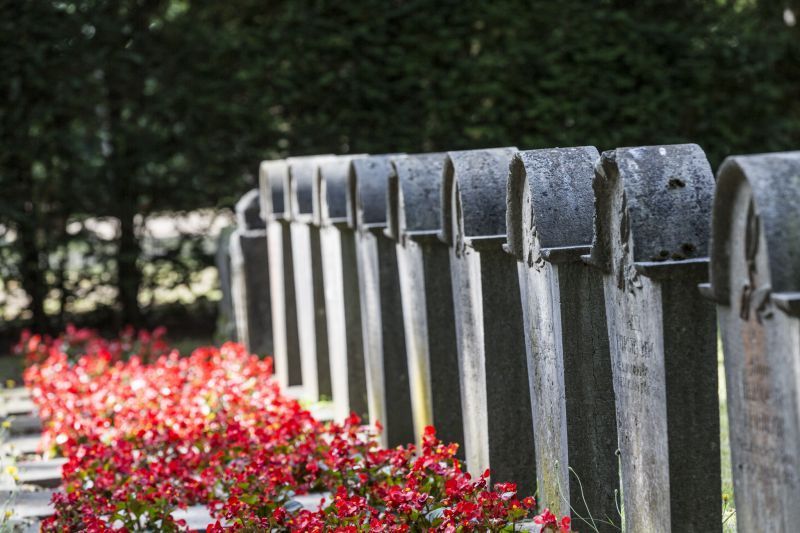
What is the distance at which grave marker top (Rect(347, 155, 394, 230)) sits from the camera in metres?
5.55

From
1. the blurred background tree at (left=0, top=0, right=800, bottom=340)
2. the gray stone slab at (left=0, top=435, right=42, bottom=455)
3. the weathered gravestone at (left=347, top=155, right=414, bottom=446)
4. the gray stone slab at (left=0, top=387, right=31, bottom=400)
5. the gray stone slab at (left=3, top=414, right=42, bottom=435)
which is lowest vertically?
the gray stone slab at (left=0, top=435, right=42, bottom=455)

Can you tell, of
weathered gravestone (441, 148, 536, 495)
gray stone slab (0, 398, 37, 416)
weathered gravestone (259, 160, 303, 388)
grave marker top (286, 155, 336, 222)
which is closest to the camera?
weathered gravestone (441, 148, 536, 495)

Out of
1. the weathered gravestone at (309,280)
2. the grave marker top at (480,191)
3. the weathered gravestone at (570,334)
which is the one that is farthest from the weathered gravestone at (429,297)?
the weathered gravestone at (309,280)


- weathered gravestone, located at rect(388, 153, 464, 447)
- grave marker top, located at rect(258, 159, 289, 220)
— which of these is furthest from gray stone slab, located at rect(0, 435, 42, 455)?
weathered gravestone, located at rect(388, 153, 464, 447)

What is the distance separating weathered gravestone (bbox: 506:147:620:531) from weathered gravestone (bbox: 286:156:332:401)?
325 cm

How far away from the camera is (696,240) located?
2869 millimetres

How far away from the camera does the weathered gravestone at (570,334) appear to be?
3.51 meters

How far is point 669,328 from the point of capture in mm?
2865

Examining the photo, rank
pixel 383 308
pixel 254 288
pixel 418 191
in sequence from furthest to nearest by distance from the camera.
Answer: pixel 254 288 < pixel 383 308 < pixel 418 191

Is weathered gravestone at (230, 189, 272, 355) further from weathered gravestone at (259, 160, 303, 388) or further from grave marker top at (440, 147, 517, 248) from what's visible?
grave marker top at (440, 147, 517, 248)

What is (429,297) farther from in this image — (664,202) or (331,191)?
(664,202)

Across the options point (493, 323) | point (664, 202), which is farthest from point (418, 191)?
point (664, 202)

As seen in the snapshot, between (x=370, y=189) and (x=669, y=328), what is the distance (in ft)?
9.47

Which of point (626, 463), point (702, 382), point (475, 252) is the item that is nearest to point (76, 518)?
point (475, 252)
